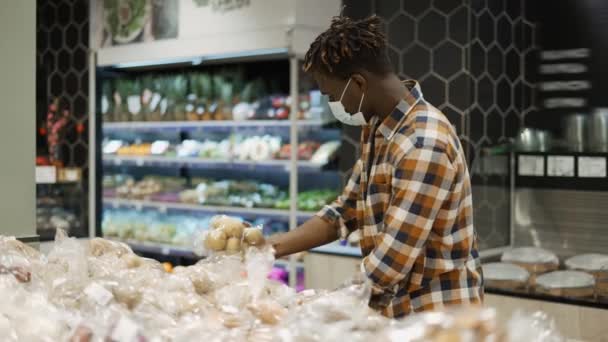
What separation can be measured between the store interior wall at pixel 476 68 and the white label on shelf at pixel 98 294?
111 inches

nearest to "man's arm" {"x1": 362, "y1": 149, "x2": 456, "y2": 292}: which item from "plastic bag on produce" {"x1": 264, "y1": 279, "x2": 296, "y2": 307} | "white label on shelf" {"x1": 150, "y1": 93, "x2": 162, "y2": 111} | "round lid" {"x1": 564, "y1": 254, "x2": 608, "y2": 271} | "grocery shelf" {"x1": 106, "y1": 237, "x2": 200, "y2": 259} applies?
"plastic bag on produce" {"x1": 264, "y1": 279, "x2": 296, "y2": 307}

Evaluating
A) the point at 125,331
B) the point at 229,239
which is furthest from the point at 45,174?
the point at 125,331

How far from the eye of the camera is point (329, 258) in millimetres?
4219

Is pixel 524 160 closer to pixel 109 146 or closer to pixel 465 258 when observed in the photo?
pixel 465 258

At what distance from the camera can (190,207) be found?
20.2 feet

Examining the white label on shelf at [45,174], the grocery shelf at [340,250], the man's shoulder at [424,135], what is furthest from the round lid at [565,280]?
the white label on shelf at [45,174]

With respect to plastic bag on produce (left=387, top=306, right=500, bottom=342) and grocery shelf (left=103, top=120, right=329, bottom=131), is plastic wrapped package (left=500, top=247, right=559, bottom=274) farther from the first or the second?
plastic bag on produce (left=387, top=306, right=500, bottom=342)

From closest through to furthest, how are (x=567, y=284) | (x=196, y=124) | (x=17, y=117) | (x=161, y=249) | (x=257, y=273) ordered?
(x=257, y=273)
(x=17, y=117)
(x=567, y=284)
(x=196, y=124)
(x=161, y=249)

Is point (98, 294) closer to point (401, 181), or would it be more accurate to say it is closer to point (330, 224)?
point (401, 181)

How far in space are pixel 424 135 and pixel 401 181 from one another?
0.46 ft

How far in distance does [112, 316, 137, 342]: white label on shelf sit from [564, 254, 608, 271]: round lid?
2.72 meters

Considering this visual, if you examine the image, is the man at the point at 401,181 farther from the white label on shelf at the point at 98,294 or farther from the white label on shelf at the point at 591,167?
the white label on shelf at the point at 591,167

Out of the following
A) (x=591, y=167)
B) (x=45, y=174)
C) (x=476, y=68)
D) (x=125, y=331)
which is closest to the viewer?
(x=125, y=331)

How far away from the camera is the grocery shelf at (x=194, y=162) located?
5.45m
